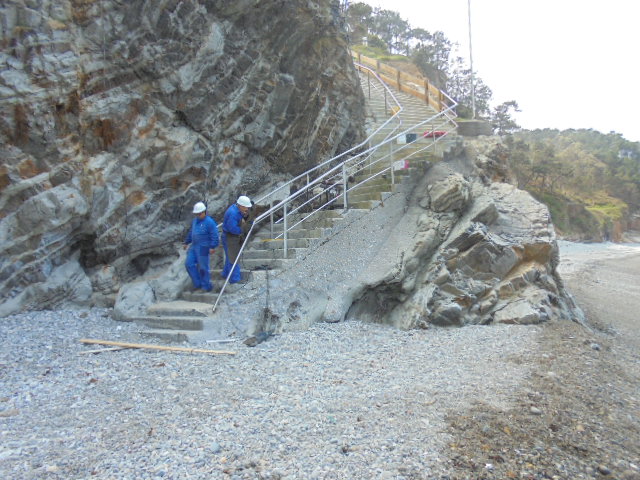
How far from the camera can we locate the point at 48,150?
21.8 feet

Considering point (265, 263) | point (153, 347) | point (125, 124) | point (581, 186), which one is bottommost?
point (153, 347)

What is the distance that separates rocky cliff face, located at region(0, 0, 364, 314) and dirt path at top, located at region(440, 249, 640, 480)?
6159mm

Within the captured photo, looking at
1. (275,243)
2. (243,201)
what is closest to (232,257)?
(243,201)

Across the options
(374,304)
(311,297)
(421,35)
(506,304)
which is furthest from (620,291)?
(421,35)

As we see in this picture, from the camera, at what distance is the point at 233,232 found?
25.1 ft

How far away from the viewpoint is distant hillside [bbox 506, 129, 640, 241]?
106 ft

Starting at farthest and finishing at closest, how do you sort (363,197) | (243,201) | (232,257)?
1. (363,197)
2. (232,257)
3. (243,201)

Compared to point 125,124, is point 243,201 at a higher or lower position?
lower

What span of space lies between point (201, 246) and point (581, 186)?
145 feet

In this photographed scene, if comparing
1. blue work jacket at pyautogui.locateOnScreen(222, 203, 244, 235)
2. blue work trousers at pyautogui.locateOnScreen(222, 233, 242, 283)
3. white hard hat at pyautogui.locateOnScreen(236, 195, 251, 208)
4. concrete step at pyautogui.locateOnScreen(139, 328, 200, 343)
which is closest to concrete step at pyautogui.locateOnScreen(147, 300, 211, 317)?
concrete step at pyautogui.locateOnScreen(139, 328, 200, 343)

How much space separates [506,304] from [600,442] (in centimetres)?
417

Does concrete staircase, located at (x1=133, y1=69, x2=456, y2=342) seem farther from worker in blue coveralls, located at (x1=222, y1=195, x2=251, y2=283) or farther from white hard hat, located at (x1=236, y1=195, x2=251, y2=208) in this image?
white hard hat, located at (x1=236, y1=195, x2=251, y2=208)

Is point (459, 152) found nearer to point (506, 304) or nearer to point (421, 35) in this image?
point (506, 304)

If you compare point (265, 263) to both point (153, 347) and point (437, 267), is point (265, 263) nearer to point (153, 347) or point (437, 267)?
point (153, 347)
